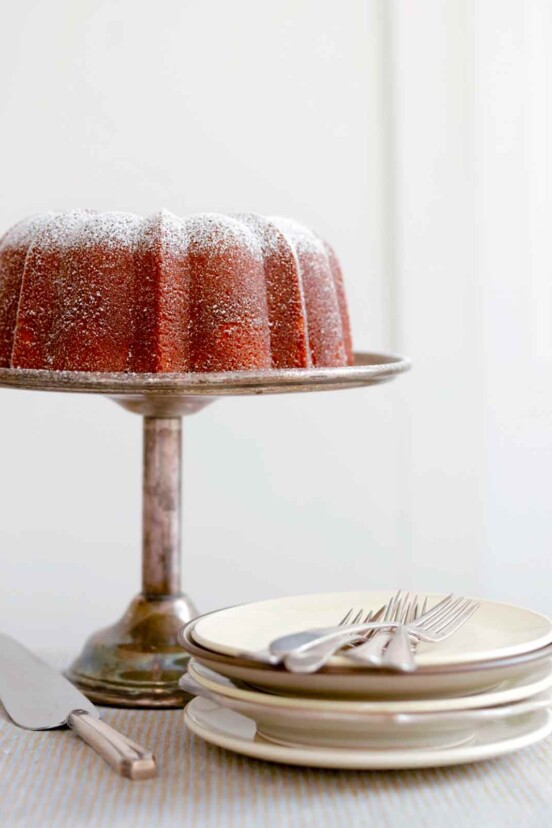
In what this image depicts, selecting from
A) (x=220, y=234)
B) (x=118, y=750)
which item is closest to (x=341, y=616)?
(x=118, y=750)

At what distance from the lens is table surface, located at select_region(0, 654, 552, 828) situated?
629 mm

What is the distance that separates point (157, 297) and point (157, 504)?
0.20 m

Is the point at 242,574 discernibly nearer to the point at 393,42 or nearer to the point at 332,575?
the point at 332,575

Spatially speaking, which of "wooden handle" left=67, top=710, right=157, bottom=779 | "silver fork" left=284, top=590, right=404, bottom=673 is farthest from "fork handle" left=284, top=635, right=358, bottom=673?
"wooden handle" left=67, top=710, right=157, bottom=779

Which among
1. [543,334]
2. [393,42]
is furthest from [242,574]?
[393,42]

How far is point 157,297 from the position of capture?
916 millimetres

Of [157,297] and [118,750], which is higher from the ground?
[157,297]

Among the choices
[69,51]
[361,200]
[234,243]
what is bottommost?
[234,243]

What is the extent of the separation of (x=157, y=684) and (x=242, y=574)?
0.80 metres

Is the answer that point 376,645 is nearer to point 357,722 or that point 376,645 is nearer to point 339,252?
point 357,722

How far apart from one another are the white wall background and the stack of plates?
3.15 feet

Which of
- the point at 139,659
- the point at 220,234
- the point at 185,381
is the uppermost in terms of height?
the point at 220,234

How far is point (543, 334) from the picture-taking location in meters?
1.69

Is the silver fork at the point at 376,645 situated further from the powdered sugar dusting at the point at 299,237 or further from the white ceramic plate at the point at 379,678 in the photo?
the powdered sugar dusting at the point at 299,237
